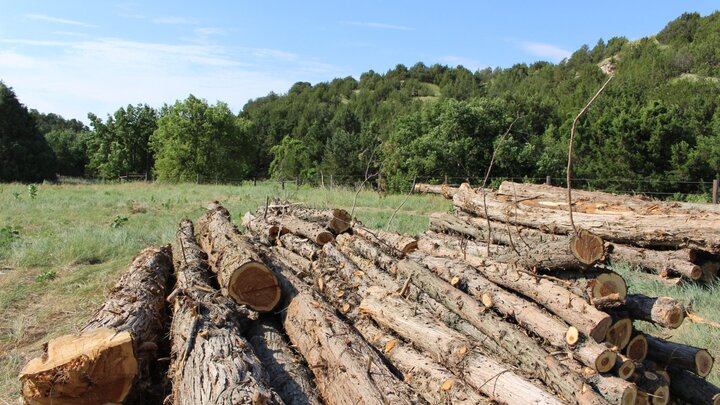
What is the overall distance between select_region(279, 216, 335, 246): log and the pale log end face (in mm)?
1907

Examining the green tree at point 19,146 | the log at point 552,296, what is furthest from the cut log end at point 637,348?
the green tree at point 19,146

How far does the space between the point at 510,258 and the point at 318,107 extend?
8043 cm

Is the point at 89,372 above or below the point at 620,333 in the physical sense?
below

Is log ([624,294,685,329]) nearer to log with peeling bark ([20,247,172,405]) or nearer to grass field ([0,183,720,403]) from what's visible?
grass field ([0,183,720,403])

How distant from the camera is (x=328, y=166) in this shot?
141 ft

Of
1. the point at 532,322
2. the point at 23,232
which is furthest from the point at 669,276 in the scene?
the point at 23,232

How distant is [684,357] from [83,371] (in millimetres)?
4284

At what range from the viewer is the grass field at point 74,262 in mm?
5520

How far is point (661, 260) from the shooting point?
7.30m

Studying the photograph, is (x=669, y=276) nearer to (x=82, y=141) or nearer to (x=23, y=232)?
(x=23, y=232)

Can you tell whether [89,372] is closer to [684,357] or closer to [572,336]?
[572,336]

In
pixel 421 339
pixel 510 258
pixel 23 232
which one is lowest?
pixel 23 232

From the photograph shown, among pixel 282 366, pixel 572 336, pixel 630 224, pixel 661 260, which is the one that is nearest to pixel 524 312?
pixel 572 336

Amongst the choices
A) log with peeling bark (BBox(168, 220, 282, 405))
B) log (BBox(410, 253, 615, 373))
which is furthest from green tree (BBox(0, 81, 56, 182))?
log (BBox(410, 253, 615, 373))
